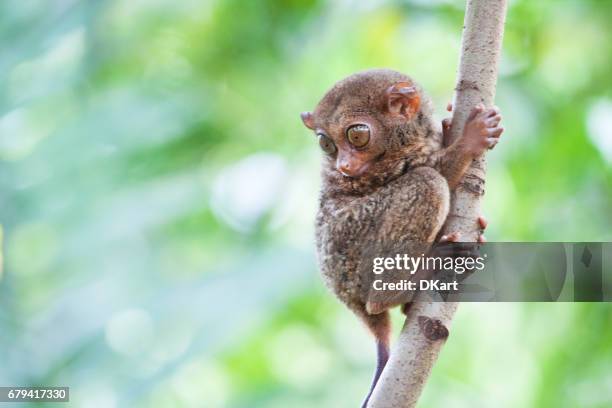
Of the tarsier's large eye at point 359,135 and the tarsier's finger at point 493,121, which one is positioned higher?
the tarsier's large eye at point 359,135

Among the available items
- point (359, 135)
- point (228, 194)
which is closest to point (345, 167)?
point (359, 135)

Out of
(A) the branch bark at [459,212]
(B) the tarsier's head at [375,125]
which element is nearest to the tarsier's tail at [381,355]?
(A) the branch bark at [459,212]

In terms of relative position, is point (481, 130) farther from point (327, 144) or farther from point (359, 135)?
point (327, 144)

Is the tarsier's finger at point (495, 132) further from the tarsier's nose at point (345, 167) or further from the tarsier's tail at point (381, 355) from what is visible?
the tarsier's tail at point (381, 355)

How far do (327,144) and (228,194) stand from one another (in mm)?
4183

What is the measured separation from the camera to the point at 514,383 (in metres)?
7.02

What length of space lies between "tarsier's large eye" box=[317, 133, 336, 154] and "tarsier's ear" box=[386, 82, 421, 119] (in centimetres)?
28

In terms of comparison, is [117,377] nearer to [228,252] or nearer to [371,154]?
[228,252]

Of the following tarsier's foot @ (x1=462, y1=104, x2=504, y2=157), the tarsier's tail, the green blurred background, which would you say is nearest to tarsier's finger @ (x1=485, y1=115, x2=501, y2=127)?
tarsier's foot @ (x1=462, y1=104, x2=504, y2=157)

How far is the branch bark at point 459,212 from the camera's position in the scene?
2633 millimetres

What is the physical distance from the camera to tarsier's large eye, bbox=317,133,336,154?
11.8 ft

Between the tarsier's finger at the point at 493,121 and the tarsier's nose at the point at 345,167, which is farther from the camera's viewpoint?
the tarsier's nose at the point at 345,167

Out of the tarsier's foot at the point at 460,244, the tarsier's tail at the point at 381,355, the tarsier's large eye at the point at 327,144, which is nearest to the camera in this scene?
the tarsier's foot at the point at 460,244

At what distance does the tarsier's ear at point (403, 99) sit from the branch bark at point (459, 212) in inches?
14.3
